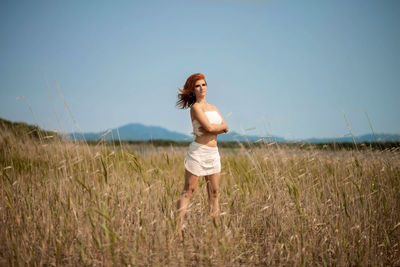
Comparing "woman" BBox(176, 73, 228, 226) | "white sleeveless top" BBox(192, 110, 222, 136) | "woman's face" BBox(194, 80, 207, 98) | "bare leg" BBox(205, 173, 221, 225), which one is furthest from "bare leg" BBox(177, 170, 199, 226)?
"woman's face" BBox(194, 80, 207, 98)

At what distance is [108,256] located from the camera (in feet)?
8.02

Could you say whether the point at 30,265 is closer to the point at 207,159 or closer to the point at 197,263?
the point at 197,263

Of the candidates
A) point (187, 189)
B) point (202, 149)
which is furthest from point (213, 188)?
point (202, 149)

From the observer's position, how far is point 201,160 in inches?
119

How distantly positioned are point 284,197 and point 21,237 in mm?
3104

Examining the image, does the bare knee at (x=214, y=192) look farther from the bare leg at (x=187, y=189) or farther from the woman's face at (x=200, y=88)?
the woman's face at (x=200, y=88)

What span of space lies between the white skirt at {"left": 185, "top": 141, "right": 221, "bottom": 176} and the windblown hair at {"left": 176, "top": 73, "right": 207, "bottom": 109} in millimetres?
617

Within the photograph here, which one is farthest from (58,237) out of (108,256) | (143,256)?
(143,256)

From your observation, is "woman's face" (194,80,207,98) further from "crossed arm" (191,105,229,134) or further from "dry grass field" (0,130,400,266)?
"dry grass field" (0,130,400,266)

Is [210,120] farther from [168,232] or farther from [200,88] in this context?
[168,232]

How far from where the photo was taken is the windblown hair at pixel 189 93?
3281mm

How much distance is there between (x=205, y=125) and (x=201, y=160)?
40 centimetres

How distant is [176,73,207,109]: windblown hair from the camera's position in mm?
3281

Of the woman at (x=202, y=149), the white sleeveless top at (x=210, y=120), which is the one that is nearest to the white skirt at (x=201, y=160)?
the woman at (x=202, y=149)
